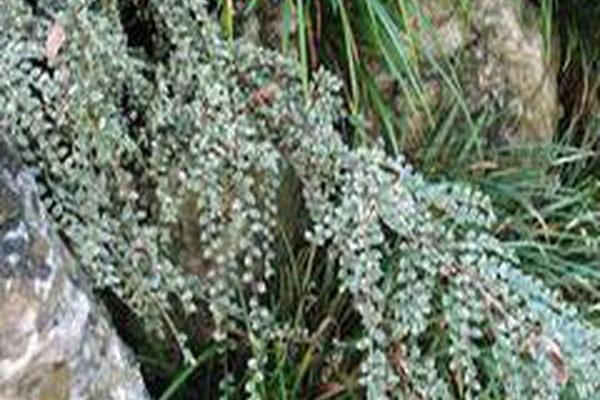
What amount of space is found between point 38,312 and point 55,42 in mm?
410

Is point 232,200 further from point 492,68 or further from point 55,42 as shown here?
point 492,68

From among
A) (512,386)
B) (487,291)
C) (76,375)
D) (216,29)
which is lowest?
(512,386)

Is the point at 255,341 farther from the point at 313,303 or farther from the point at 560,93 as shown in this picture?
the point at 560,93

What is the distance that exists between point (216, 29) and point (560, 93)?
103 cm

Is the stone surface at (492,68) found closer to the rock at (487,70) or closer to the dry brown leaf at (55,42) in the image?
the rock at (487,70)

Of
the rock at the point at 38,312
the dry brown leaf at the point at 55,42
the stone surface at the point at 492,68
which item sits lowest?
the stone surface at the point at 492,68

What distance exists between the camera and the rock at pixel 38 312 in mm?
1463

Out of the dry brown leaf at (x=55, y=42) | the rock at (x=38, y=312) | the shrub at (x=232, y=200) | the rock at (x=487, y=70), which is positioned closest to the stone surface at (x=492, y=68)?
the rock at (x=487, y=70)

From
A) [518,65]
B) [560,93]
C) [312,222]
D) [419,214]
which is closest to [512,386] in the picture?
[419,214]

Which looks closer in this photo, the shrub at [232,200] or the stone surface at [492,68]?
the shrub at [232,200]

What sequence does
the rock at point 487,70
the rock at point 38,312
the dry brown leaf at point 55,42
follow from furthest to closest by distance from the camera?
the rock at point 487,70
the dry brown leaf at point 55,42
the rock at point 38,312

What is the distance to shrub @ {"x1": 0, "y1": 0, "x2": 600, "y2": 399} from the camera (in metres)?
1.65

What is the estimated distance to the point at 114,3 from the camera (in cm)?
174

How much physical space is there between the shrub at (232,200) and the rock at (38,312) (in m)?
0.09
